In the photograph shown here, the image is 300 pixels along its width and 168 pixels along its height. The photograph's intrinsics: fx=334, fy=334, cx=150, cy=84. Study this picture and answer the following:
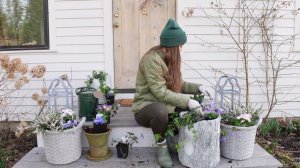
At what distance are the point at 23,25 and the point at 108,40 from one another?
121 cm

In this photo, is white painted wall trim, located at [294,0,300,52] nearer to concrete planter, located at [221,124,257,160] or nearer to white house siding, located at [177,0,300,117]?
white house siding, located at [177,0,300,117]

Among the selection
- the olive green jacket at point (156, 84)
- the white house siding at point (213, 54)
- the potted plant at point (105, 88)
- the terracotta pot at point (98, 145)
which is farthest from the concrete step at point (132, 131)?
the white house siding at point (213, 54)

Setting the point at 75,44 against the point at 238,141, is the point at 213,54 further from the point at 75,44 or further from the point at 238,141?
the point at 75,44

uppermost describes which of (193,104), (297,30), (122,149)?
(297,30)

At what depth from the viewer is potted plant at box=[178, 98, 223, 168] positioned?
2.89m

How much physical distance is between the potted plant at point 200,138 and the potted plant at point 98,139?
0.72m

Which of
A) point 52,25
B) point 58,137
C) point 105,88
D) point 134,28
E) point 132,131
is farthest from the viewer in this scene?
point 134,28

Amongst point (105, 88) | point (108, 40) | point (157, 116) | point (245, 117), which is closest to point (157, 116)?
point (157, 116)

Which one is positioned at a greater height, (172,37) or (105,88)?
(172,37)

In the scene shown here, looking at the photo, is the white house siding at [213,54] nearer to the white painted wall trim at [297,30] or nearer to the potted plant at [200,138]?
the white painted wall trim at [297,30]

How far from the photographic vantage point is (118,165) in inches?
120

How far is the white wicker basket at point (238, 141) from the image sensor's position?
3.06 m

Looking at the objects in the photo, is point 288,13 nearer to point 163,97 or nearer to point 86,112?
point 163,97

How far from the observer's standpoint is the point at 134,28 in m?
4.53
